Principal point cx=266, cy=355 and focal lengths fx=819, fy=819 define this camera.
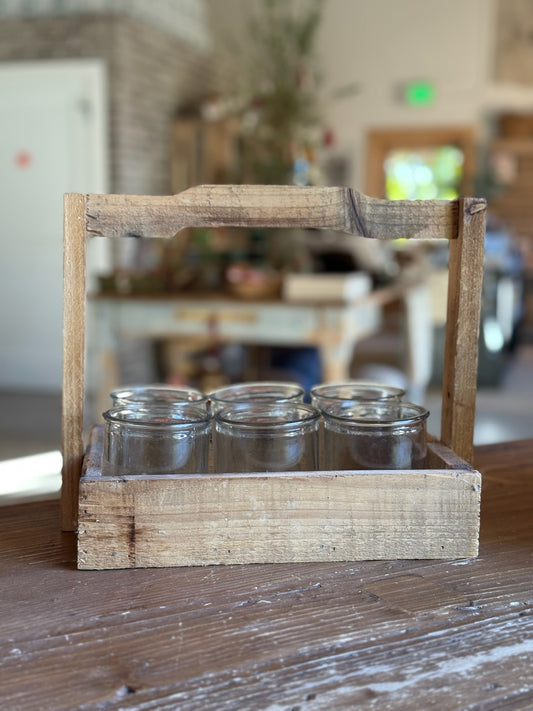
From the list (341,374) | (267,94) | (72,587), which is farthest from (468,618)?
(267,94)

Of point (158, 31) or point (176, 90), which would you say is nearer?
point (158, 31)

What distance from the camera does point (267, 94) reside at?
563cm

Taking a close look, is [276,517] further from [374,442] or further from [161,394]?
[161,394]

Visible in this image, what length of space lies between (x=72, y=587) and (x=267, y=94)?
17.4ft

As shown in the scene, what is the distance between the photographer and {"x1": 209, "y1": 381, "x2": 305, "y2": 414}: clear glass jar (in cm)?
91

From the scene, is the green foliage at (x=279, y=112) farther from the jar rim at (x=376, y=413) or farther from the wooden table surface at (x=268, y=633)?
the wooden table surface at (x=268, y=633)

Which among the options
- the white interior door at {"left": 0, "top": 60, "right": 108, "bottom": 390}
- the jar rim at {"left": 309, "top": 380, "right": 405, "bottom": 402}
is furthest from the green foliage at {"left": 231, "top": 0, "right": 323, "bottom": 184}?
the jar rim at {"left": 309, "top": 380, "right": 405, "bottom": 402}

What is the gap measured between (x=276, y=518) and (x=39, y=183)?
531 cm

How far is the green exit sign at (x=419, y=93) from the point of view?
25.8 ft

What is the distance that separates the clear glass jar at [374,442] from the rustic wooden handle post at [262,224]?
0.25 ft

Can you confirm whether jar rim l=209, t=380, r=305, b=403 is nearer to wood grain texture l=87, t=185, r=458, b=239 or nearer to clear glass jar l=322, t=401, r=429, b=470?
clear glass jar l=322, t=401, r=429, b=470

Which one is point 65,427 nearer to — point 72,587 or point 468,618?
point 72,587

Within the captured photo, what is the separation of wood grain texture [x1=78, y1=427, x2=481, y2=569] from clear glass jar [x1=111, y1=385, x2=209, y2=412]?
130mm

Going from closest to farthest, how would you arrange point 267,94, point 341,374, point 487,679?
point 487,679
point 341,374
point 267,94
